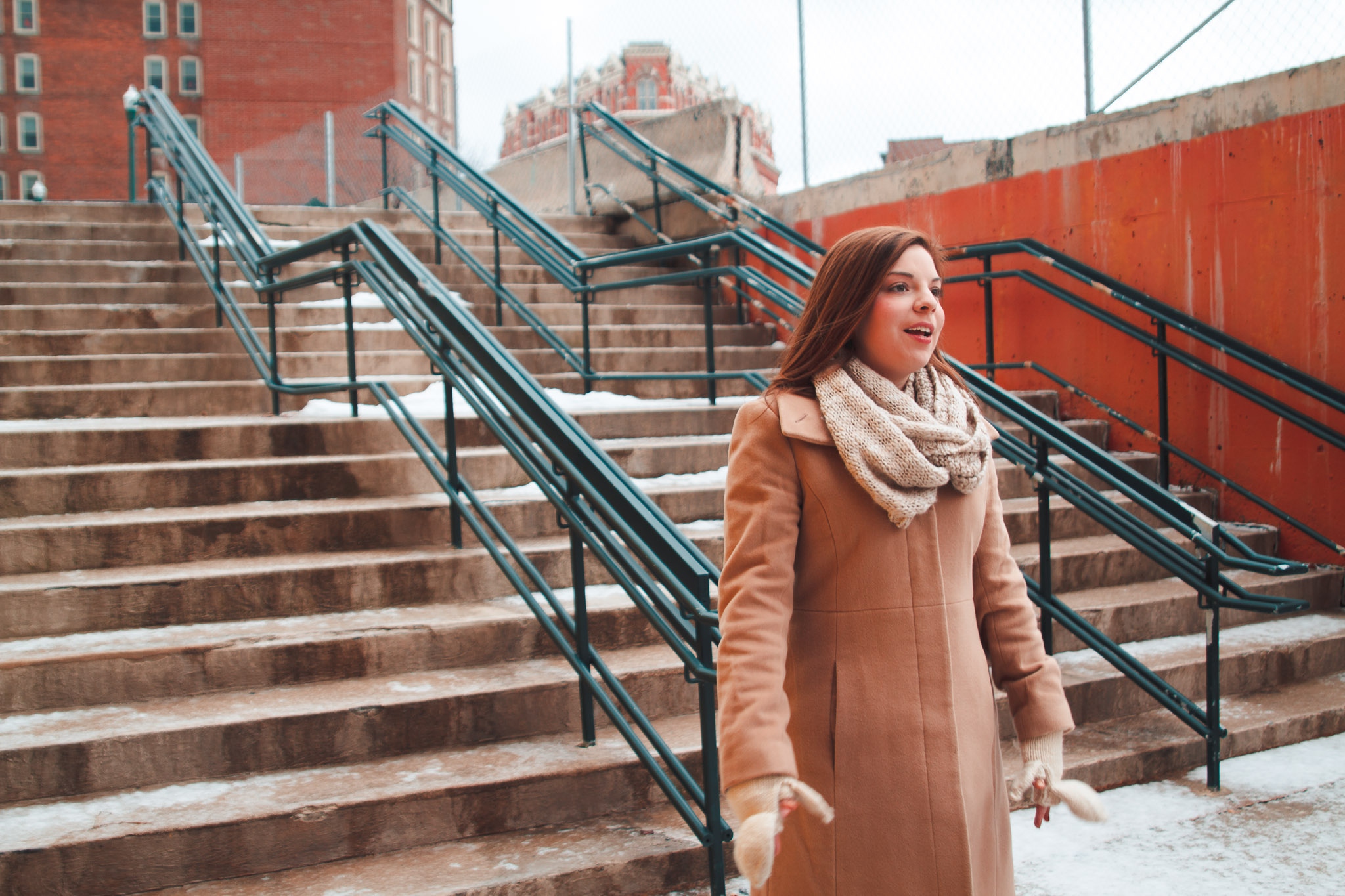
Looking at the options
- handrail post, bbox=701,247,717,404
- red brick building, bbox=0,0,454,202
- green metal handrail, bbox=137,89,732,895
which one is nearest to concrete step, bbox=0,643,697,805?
green metal handrail, bbox=137,89,732,895

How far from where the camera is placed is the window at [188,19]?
3841 cm

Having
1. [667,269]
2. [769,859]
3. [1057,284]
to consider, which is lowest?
[769,859]

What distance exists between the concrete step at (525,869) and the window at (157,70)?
42.3 metres

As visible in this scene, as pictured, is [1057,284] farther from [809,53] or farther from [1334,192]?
[809,53]

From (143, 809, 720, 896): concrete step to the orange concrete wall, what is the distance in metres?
3.62

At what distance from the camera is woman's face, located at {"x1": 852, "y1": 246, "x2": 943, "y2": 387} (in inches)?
62.9

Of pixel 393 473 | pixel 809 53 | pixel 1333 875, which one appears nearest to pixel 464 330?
pixel 393 473

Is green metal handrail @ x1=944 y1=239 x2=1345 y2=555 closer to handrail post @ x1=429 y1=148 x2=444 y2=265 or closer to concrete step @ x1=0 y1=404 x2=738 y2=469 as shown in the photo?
concrete step @ x1=0 y1=404 x2=738 y2=469

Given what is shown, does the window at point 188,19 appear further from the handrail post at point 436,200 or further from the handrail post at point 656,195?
the handrail post at point 656,195

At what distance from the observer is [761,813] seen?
54.7 inches

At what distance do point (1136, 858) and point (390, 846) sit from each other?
6.51 ft

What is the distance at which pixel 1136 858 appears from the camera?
278 centimetres

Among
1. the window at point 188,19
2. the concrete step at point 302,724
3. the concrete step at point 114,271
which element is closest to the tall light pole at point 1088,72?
the concrete step at point 302,724

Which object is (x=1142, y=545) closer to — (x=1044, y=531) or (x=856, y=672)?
(x=1044, y=531)
